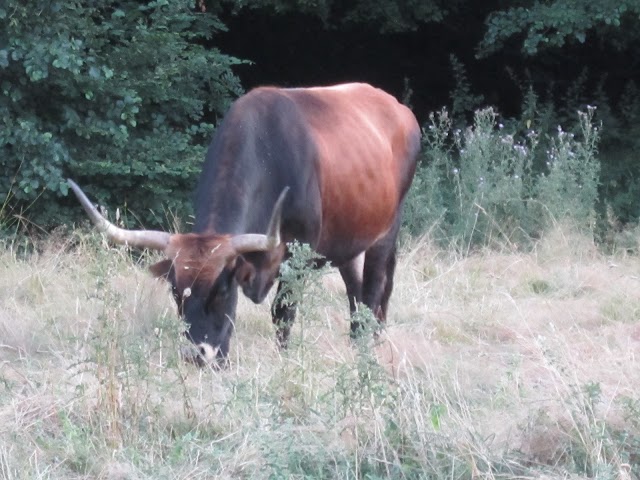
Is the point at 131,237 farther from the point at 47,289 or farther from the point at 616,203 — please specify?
the point at 616,203

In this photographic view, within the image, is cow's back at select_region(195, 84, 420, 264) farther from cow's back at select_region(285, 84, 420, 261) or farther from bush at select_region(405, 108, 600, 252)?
bush at select_region(405, 108, 600, 252)

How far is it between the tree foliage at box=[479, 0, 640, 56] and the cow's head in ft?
20.0

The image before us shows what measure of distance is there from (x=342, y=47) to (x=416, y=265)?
5731 millimetres

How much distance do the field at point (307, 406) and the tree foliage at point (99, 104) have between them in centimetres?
316

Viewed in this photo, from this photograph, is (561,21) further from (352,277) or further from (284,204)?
(284,204)

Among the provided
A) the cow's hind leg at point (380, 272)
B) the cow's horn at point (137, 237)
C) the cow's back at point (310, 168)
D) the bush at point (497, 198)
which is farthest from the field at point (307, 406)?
the bush at point (497, 198)

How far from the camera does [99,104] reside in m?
9.80

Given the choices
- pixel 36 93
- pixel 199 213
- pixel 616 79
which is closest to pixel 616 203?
pixel 616 79

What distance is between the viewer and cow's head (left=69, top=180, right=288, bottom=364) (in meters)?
5.41

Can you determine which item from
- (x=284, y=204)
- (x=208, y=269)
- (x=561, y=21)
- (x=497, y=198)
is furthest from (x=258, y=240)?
(x=561, y=21)

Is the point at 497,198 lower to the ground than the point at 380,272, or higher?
lower

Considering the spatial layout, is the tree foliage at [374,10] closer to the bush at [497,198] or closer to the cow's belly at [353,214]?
the bush at [497,198]

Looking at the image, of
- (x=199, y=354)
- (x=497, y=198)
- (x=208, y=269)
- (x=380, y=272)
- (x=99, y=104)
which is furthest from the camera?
(x=497, y=198)

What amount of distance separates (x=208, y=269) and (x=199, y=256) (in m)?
0.08
